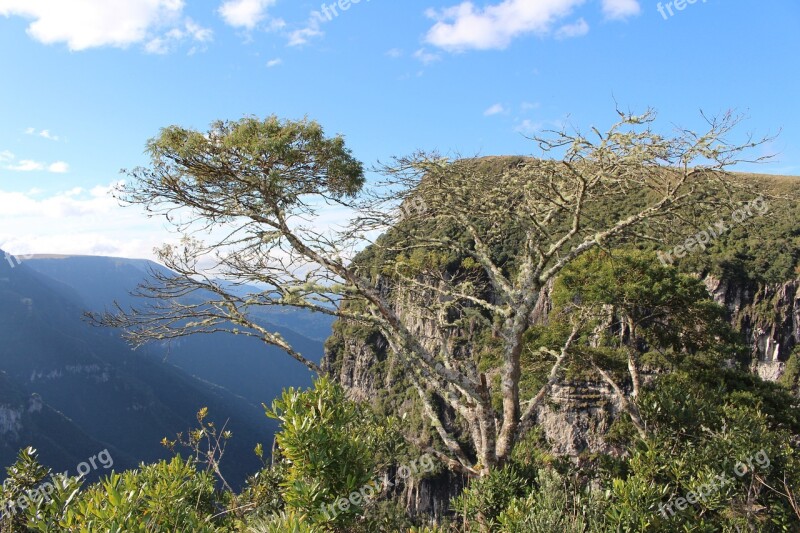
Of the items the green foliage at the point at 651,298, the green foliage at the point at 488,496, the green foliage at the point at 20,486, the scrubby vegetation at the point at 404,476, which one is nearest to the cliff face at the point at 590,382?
the green foliage at the point at 651,298

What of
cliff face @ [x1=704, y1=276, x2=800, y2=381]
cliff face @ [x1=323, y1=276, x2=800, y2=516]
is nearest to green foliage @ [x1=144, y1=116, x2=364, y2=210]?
cliff face @ [x1=323, y1=276, x2=800, y2=516]

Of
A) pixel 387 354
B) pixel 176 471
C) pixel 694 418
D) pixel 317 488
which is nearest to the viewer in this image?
pixel 317 488

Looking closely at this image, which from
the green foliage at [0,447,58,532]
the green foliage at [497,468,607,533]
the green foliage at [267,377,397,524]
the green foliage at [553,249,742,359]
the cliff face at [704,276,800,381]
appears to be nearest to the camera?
the green foliage at [267,377,397,524]

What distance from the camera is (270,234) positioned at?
6.95 meters

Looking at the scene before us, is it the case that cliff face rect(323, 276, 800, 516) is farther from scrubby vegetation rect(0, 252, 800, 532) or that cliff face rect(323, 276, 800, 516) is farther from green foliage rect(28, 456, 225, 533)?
green foliage rect(28, 456, 225, 533)

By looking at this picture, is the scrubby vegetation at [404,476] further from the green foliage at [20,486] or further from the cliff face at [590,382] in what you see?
the cliff face at [590,382]

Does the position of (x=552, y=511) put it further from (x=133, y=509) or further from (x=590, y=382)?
(x=590, y=382)

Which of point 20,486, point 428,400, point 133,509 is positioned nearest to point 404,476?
point 428,400

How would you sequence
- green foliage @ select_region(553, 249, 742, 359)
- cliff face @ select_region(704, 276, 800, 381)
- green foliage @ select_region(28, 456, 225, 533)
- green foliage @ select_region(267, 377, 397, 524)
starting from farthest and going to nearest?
cliff face @ select_region(704, 276, 800, 381), green foliage @ select_region(553, 249, 742, 359), green foliage @ select_region(267, 377, 397, 524), green foliage @ select_region(28, 456, 225, 533)

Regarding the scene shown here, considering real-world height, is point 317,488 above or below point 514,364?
below

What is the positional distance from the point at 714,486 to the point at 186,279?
7959 mm

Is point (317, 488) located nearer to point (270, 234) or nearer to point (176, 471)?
point (176, 471)

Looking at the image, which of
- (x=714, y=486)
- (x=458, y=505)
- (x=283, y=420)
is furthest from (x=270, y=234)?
(x=714, y=486)

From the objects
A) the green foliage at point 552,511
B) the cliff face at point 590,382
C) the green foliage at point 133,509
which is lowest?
the cliff face at point 590,382
